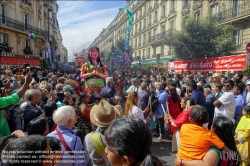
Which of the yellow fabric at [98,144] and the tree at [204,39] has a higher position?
the tree at [204,39]

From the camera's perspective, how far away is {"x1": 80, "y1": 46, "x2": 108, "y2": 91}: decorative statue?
5793 mm

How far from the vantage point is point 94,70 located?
5.86m

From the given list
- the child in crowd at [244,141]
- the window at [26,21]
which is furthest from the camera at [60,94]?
the window at [26,21]

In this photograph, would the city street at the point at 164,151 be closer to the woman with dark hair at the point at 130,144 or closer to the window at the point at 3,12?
the woman with dark hair at the point at 130,144

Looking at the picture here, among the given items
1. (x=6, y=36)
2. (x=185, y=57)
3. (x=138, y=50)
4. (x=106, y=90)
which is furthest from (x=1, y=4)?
(x=138, y=50)

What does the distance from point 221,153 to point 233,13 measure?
1943 cm

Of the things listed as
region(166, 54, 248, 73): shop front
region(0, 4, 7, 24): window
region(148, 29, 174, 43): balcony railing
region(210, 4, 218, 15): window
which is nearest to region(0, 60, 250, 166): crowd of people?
region(166, 54, 248, 73): shop front

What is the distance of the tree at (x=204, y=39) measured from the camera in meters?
17.2

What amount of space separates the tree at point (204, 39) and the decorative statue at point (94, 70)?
Answer: 46.6ft

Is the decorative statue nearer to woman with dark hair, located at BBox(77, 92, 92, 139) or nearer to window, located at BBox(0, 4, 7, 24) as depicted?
woman with dark hair, located at BBox(77, 92, 92, 139)

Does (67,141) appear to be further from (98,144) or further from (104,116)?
(104,116)

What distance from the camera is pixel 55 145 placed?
1.92 meters

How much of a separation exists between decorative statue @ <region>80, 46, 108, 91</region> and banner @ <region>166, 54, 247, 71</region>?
7003 millimetres

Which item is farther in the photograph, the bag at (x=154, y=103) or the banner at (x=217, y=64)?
the banner at (x=217, y=64)
